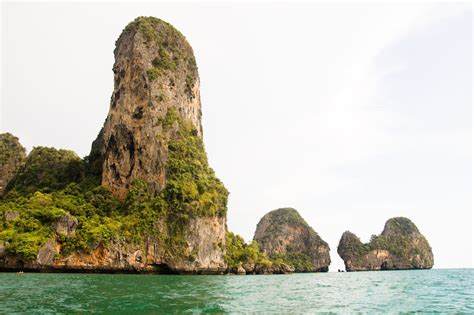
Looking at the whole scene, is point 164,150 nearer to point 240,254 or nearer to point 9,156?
point 240,254

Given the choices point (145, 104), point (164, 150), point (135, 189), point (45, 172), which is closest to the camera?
point (135, 189)

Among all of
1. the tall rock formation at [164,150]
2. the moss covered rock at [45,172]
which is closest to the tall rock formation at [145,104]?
the tall rock formation at [164,150]

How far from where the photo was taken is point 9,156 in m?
89.7

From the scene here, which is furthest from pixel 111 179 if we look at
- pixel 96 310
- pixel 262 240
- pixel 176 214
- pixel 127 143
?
pixel 262 240

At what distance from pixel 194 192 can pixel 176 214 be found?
15.2ft

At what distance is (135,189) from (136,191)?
443mm

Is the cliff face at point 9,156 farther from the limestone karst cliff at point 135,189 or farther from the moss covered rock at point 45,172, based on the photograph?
the limestone karst cliff at point 135,189

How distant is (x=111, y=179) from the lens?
2682 inches

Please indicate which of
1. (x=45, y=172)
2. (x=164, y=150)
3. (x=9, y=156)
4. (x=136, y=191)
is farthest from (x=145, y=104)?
(x=9, y=156)

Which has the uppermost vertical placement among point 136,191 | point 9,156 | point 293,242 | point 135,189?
point 9,156

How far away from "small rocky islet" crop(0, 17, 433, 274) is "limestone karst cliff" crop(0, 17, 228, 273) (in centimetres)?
15

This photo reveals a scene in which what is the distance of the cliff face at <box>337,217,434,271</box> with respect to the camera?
134 m

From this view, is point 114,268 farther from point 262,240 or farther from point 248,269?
point 262,240

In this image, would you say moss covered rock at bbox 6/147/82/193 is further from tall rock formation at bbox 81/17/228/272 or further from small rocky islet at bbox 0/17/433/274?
tall rock formation at bbox 81/17/228/272
